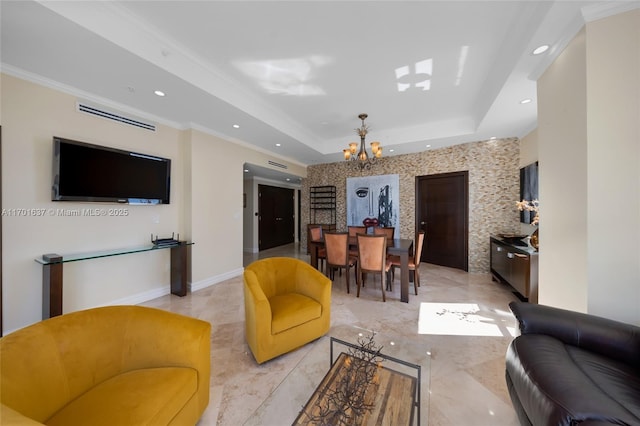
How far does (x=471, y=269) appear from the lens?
4504 millimetres

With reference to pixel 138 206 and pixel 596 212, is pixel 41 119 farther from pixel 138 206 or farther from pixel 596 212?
pixel 596 212

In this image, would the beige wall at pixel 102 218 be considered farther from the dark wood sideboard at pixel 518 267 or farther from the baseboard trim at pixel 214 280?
the dark wood sideboard at pixel 518 267

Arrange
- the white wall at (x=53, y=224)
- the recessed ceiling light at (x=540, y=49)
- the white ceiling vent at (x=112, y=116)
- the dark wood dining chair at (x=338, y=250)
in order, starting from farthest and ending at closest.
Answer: the dark wood dining chair at (x=338, y=250), the white ceiling vent at (x=112, y=116), the white wall at (x=53, y=224), the recessed ceiling light at (x=540, y=49)

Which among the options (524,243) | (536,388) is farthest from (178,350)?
(524,243)

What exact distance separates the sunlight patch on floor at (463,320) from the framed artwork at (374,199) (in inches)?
103

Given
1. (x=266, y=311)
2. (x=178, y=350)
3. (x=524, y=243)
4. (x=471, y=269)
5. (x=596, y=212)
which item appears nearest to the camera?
(x=178, y=350)

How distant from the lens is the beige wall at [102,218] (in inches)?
85.4

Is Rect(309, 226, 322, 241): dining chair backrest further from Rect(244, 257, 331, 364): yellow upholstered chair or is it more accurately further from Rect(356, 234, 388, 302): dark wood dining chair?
Rect(244, 257, 331, 364): yellow upholstered chair

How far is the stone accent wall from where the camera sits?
4184 millimetres

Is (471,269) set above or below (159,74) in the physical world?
below

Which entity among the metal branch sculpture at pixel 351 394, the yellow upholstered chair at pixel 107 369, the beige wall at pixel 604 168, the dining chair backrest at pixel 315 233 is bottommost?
the metal branch sculpture at pixel 351 394

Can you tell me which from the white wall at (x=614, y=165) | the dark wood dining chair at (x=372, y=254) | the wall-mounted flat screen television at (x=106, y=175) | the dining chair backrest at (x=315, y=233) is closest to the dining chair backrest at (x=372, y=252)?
the dark wood dining chair at (x=372, y=254)

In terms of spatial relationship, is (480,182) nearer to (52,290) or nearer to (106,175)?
(106,175)

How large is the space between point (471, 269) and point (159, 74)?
574 cm
